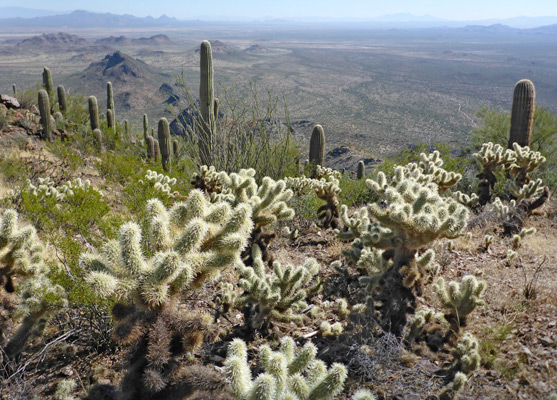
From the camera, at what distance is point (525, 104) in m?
12.5

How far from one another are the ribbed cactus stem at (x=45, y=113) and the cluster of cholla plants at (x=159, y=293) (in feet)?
45.5

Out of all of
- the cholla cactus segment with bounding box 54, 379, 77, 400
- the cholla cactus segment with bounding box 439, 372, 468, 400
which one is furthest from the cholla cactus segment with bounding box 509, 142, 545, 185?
the cholla cactus segment with bounding box 54, 379, 77, 400

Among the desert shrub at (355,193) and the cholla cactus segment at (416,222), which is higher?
the cholla cactus segment at (416,222)

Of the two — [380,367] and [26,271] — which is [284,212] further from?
[26,271]

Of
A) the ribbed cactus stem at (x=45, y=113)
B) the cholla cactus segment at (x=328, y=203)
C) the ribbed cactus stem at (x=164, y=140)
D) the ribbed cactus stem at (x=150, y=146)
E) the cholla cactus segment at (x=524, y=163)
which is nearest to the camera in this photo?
the cholla cactus segment at (x=328, y=203)

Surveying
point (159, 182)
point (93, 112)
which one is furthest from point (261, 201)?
point (93, 112)

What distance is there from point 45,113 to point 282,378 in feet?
49.8

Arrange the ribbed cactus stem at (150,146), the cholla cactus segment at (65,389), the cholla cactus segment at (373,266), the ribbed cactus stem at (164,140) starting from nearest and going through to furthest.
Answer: the cholla cactus segment at (65,389) → the cholla cactus segment at (373,266) → the ribbed cactus stem at (164,140) → the ribbed cactus stem at (150,146)

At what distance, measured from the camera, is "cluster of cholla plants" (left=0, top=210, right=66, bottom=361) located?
136 inches

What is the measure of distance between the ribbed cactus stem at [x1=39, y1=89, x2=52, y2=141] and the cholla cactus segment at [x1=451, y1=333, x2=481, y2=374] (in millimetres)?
14883

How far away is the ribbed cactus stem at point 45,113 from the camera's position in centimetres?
1468

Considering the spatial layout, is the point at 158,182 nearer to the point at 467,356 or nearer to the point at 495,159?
the point at 467,356

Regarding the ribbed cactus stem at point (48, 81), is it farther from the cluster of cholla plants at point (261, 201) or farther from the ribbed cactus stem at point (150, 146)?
the cluster of cholla plants at point (261, 201)

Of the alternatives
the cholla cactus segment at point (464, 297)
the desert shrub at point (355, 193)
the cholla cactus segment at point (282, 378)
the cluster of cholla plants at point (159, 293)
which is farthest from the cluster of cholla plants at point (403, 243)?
the desert shrub at point (355, 193)
